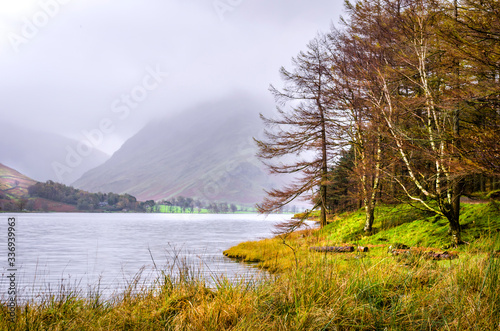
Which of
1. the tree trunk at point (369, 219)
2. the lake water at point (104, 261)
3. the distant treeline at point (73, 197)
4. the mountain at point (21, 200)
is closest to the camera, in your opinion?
the lake water at point (104, 261)

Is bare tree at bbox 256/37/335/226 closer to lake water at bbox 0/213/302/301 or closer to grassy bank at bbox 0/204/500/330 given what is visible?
lake water at bbox 0/213/302/301

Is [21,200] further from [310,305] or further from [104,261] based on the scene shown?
[310,305]

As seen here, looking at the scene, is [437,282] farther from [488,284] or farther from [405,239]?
[405,239]

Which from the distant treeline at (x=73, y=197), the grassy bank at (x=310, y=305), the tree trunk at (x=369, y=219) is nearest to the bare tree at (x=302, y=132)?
the tree trunk at (x=369, y=219)

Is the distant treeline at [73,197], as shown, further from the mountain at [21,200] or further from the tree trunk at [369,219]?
the tree trunk at [369,219]

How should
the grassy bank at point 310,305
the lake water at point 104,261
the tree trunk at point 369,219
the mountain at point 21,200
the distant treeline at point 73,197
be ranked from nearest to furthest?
1. the grassy bank at point 310,305
2. the lake water at point 104,261
3. the tree trunk at point 369,219
4. the mountain at point 21,200
5. the distant treeline at point 73,197

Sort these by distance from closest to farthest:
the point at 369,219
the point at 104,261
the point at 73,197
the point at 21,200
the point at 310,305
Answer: the point at 310,305
the point at 104,261
the point at 369,219
the point at 21,200
the point at 73,197

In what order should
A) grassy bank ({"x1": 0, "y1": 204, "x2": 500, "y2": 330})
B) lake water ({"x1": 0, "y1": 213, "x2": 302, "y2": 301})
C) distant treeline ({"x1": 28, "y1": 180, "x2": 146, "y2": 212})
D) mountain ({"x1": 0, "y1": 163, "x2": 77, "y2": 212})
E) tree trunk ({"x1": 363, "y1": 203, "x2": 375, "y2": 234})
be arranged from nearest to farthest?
grassy bank ({"x1": 0, "y1": 204, "x2": 500, "y2": 330}), lake water ({"x1": 0, "y1": 213, "x2": 302, "y2": 301}), tree trunk ({"x1": 363, "y1": 203, "x2": 375, "y2": 234}), mountain ({"x1": 0, "y1": 163, "x2": 77, "y2": 212}), distant treeline ({"x1": 28, "y1": 180, "x2": 146, "y2": 212})

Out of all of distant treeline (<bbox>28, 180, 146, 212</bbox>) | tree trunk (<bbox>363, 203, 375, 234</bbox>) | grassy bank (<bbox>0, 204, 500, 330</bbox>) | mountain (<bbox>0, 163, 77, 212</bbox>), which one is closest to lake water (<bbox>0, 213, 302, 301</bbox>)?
grassy bank (<bbox>0, 204, 500, 330</bbox>)

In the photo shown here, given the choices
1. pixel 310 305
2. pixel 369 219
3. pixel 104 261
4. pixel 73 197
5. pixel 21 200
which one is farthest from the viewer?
pixel 73 197

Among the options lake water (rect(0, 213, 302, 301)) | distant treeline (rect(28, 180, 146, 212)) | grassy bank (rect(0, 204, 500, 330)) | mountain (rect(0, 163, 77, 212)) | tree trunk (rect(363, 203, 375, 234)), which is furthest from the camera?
distant treeline (rect(28, 180, 146, 212))

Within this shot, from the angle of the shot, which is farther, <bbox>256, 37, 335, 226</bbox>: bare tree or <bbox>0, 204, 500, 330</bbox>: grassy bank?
<bbox>256, 37, 335, 226</bbox>: bare tree

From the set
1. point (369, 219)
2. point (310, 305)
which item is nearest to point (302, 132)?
point (369, 219)

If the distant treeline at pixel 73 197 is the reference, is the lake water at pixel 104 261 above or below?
below
